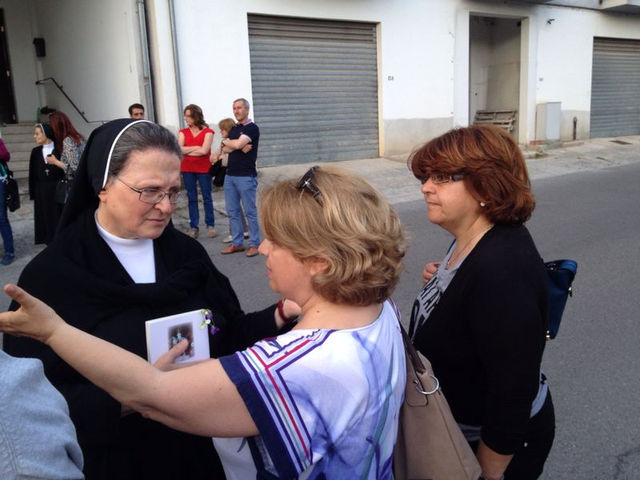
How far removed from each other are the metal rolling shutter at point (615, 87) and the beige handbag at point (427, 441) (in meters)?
19.1

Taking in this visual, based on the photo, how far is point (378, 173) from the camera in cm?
1228

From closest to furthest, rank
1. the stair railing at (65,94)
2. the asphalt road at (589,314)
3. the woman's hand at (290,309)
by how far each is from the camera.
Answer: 1. the woman's hand at (290,309)
2. the asphalt road at (589,314)
3. the stair railing at (65,94)

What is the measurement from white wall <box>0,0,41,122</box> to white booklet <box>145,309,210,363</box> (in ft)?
48.7

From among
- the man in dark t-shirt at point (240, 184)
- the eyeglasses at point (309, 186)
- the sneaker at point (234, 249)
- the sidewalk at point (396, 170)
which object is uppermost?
the eyeglasses at point (309, 186)

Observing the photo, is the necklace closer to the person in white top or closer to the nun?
the person in white top

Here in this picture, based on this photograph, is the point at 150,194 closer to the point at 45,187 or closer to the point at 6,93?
the point at 45,187

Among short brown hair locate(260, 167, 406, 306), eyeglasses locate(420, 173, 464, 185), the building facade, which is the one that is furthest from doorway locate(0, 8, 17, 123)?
short brown hair locate(260, 167, 406, 306)

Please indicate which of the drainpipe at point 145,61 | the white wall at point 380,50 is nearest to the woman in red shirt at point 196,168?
the drainpipe at point 145,61

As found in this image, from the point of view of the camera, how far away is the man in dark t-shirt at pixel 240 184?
6879 mm

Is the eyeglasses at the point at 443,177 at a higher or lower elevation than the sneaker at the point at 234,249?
higher

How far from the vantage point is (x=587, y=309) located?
4.78m

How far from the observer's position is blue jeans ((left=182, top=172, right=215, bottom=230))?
7.75 meters

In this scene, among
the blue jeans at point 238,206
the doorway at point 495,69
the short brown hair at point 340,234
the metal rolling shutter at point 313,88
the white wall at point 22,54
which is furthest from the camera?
the doorway at point 495,69

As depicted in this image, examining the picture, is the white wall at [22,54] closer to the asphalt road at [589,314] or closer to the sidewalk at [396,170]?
the sidewalk at [396,170]
